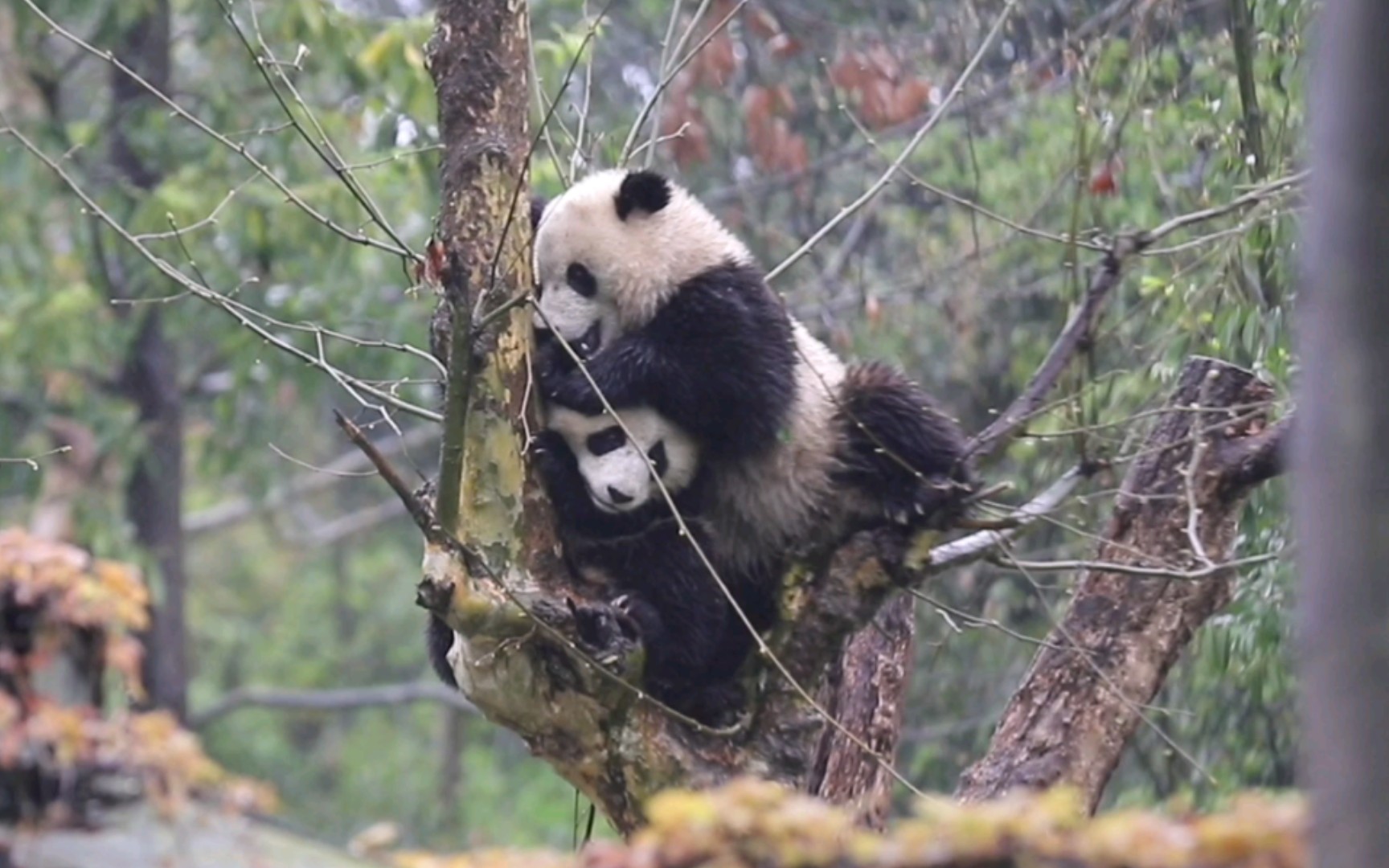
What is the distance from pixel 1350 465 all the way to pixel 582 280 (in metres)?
3.16

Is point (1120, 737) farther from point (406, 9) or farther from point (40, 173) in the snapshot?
point (406, 9)

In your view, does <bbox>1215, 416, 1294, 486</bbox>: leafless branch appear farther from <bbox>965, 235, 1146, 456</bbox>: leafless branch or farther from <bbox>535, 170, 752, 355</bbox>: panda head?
<bbox>535, 170, 752, 355</bbox>: panda head

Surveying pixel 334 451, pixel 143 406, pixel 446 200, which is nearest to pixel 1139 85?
pixel 446 200

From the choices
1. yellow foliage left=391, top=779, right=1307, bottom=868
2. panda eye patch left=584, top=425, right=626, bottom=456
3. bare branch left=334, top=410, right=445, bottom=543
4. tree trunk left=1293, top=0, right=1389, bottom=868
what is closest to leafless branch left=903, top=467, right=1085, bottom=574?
panda eye patch left=584, top=425, right=626, bottom=456

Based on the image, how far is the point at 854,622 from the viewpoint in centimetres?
351

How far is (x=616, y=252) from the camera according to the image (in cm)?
414

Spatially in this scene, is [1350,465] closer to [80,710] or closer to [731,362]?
[731,362]

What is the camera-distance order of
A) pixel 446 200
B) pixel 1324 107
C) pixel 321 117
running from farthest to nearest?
pixel 321 117
pixel 446 200
pixel 1324 107

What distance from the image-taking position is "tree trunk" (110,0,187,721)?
832 centimetres

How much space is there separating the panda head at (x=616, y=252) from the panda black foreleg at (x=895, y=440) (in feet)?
1.49

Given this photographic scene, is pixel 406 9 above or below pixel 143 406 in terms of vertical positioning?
above

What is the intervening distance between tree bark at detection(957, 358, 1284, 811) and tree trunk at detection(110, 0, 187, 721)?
520 cm

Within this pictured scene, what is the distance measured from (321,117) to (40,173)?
1294 millimetres

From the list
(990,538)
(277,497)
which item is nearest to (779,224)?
(990,538)
